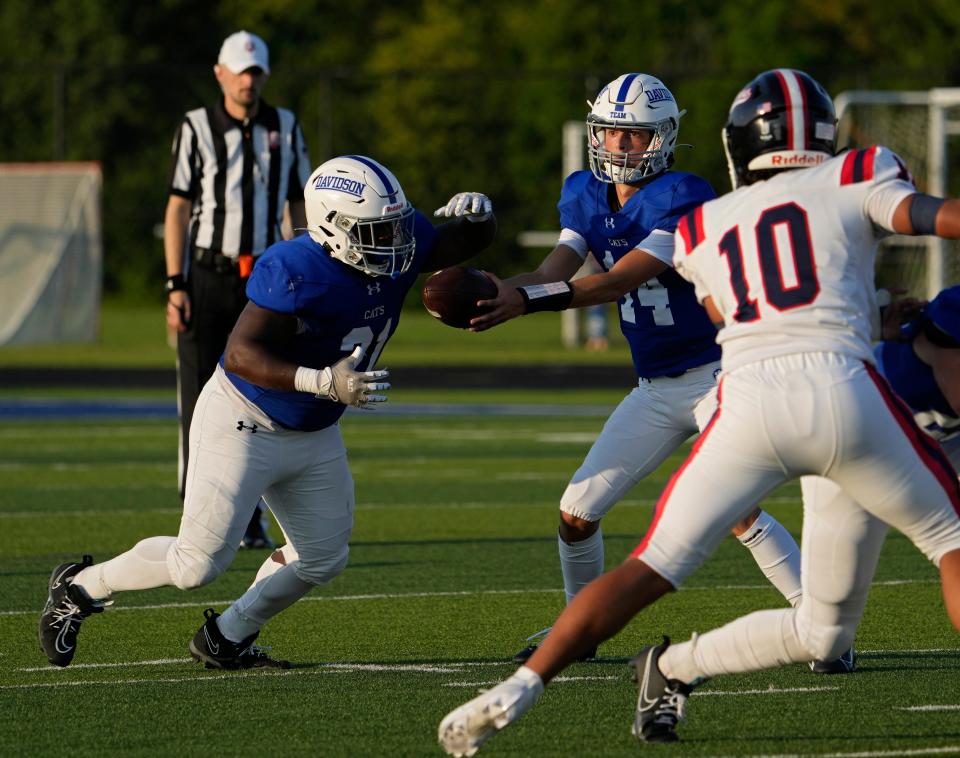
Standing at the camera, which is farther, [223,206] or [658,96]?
[223,206]

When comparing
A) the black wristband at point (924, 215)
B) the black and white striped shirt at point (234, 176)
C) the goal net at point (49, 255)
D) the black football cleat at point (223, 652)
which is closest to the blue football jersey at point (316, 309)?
the black football cleat at point (223, 652)

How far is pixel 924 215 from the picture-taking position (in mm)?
3803

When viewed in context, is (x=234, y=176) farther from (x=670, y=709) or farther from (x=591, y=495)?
(x=670, y=709)

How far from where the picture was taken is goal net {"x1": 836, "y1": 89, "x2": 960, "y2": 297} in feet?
62.5

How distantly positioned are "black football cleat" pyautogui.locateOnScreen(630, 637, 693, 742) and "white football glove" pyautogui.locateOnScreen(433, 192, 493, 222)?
159cm

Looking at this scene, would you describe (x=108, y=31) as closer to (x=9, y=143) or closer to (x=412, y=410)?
(x=9, y=143)

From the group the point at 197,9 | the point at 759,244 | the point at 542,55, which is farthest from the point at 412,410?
the point at 197,9

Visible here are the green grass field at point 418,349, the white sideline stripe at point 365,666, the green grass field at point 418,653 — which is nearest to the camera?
the green grass field at point 418,653

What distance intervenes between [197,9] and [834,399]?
124 ft

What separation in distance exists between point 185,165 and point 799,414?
14.9 ft

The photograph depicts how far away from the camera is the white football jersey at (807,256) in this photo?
3855 mm

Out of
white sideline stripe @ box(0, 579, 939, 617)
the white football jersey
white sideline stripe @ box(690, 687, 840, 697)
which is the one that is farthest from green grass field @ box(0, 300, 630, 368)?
the white football jersey

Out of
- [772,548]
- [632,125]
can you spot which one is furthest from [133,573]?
[632,125]

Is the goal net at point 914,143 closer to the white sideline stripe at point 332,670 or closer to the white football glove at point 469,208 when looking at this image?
the white football glove at point 469,208
